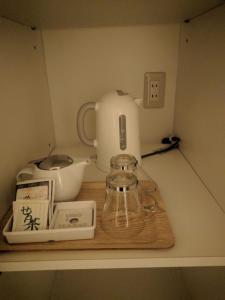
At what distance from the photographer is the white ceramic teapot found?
0.51 meters

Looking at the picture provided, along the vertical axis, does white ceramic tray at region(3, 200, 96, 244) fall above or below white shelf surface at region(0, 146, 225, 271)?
above

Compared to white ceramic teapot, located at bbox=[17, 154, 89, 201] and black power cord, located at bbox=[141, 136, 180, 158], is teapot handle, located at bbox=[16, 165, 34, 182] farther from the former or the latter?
black power cord, located at bbox=[141, 136, 180, 158]

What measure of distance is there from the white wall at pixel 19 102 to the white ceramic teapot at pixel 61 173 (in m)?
0.06

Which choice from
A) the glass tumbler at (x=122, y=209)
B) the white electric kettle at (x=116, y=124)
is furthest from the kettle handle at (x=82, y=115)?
the glass tumbler at (x=122, y=209)

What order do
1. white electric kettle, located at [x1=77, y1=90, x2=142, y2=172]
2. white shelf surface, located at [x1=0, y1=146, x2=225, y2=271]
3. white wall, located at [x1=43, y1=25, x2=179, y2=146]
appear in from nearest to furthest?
white shelf surface, located at [x1=0, y1=146, x2=225, y2=271]
white electric kettle, located at [x1=77, y1=90, x2=142, y2=172]
white wall, located at [x1=43, y1=25, x2=179, y2=146]

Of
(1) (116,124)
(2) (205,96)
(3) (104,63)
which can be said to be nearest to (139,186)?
(1) (116,124)

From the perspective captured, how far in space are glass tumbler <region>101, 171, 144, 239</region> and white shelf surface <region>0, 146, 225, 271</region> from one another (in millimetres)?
48

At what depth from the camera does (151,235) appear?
0.45 meters

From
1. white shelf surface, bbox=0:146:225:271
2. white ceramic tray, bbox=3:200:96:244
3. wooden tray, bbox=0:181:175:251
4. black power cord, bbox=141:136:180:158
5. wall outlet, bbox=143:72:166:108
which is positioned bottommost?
white shelf surface, bbox=0:146:225:271

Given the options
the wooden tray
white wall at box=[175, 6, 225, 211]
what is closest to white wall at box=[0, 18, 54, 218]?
the wooden tray

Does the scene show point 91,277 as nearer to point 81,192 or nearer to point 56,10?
point 81,192

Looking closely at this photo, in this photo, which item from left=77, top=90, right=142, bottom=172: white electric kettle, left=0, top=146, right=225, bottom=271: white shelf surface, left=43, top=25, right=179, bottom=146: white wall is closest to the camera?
left=0, top=146, right=225, bottom=271: white shelf surface

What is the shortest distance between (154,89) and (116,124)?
1.07 ft

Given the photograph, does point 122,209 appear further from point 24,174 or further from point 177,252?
point 24,174
